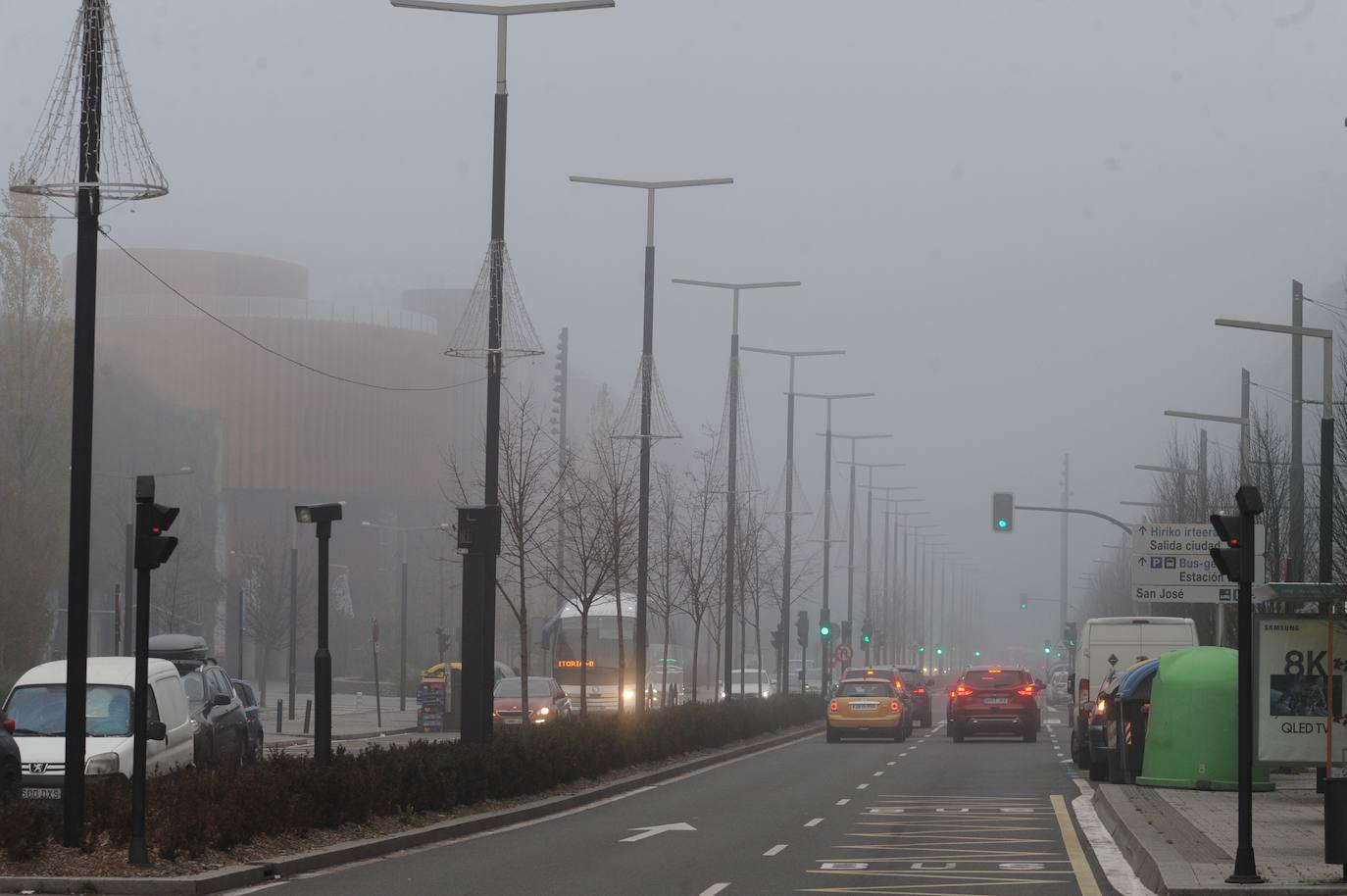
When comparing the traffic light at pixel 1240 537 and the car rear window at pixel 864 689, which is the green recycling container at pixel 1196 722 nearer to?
the traffic light at pixel 1240 537

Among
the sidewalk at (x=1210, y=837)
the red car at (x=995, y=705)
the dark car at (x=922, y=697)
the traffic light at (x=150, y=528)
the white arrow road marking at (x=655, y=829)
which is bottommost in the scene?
the dark car at (x=922, y=697)

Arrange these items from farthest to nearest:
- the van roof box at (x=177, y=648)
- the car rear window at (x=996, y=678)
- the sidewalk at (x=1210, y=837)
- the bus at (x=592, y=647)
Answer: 1. the bus at (x=592, y=647)
2. the car rear window at (x=996, y=678)
3. the van roof box at (x=177, y=648)
4. the sidewalk at (x=1210, y=837)

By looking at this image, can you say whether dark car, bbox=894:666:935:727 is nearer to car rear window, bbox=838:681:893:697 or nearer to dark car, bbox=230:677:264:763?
car rear window, bbox=838:681:893:697

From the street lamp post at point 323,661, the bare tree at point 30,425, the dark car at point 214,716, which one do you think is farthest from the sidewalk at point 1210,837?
the bare tree at point 30,425

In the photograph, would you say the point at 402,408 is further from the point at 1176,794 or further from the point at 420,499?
the point at 1176,794

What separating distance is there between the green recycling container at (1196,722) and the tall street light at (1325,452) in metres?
2.08

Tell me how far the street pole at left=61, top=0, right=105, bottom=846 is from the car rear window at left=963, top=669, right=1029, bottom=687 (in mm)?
34902

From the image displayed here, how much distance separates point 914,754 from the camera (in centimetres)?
4116

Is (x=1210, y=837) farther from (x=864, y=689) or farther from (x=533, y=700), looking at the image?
(x=864, y=689)

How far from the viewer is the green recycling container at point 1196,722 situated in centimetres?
2630

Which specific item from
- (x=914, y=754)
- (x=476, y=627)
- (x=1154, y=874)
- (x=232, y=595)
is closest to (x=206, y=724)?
(x=476, y=627)

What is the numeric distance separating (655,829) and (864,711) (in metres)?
27.3

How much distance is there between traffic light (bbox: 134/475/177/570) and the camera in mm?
15547

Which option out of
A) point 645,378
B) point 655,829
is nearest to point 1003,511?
point 645,378
